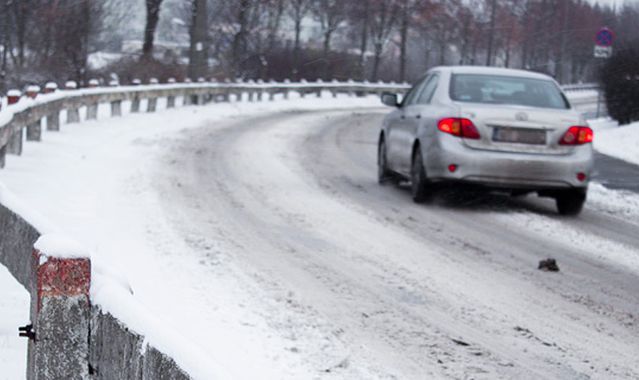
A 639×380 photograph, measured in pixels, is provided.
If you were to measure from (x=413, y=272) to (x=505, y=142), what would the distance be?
3815 mm

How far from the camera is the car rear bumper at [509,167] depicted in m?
11.3

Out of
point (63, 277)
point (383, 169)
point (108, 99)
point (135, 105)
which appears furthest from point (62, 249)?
point (135, 105)

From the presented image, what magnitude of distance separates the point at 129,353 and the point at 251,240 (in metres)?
5.81

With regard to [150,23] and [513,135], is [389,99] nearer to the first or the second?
[513,135]

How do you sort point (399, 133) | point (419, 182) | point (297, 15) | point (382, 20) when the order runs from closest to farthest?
point (419, 182)
point (399, 133)
point (297, 15)
point (382, 20)

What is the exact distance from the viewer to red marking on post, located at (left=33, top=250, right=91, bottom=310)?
352 cm

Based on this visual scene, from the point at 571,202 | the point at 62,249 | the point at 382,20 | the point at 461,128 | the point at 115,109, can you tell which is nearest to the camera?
the point at 62,249

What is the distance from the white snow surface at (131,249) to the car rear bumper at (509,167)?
3.03 meters

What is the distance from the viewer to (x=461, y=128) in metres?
11.5

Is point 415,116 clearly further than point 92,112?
No

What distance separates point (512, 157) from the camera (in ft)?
37.2

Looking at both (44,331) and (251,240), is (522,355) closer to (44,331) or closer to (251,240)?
(44,331)

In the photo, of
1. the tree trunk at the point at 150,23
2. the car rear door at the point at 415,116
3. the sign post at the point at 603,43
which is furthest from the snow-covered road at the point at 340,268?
the tree trunk at the point at 150,23

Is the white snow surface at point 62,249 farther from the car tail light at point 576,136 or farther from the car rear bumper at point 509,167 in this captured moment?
the car tail light at point 576,136
